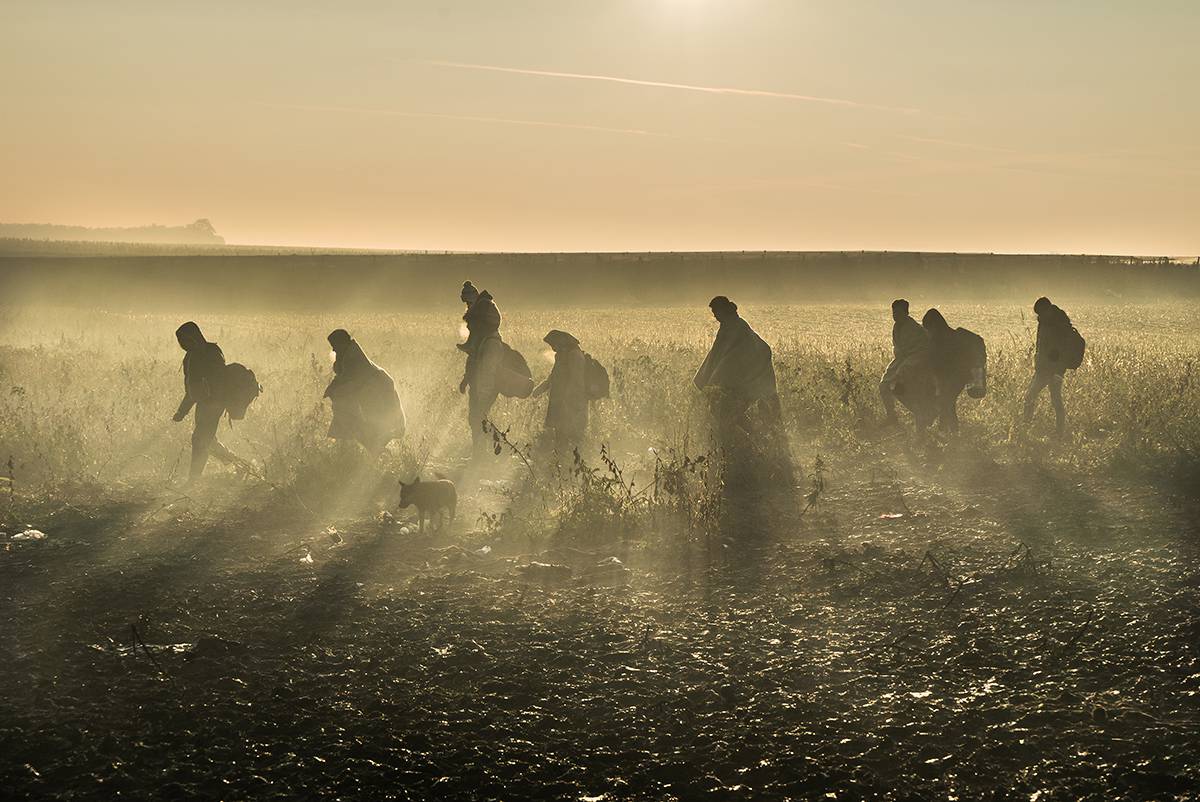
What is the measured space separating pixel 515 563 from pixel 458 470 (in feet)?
13.8

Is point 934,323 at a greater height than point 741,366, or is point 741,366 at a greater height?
point 934,323

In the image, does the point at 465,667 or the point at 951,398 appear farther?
the point at 951,398

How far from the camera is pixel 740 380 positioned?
13414 mm

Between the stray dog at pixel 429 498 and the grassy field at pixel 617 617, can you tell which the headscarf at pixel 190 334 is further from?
the stray dog at pixel 429 498

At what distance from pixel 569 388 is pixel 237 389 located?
398 centimetres

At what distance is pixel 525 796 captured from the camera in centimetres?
505

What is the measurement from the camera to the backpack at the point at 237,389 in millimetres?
12164

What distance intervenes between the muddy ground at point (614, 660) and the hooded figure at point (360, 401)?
231 centimetres

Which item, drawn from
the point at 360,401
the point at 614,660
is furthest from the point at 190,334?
the point at 614,660

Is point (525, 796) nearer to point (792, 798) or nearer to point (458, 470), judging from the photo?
point (792, 798)

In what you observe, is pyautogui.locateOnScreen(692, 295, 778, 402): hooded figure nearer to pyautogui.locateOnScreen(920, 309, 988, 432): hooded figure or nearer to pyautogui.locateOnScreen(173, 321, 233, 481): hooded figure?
pyautogui.locateOnScreen(920, 309, 988, 432): hooded figure

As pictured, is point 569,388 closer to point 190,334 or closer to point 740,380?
point 740,380

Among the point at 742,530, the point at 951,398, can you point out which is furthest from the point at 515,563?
the point at 951,398

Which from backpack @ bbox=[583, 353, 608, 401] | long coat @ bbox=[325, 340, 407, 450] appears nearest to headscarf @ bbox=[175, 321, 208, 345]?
long coat @ bbox=[325, 340, 407, 450]
